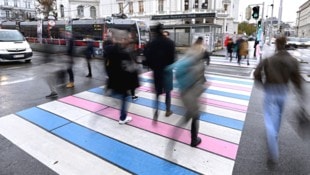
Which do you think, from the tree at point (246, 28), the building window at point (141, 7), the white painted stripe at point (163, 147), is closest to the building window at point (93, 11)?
the building window at point (141, 7)

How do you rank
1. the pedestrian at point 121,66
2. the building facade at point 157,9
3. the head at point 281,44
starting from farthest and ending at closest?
1. the building facade at point 157,9
2. the pedestrian at point 121,66
3. the head at point 281,44

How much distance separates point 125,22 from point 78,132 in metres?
Result: 14.4

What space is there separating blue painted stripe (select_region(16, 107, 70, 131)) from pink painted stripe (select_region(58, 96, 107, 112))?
81 centimetres

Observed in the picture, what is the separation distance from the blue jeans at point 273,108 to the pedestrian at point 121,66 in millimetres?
2268

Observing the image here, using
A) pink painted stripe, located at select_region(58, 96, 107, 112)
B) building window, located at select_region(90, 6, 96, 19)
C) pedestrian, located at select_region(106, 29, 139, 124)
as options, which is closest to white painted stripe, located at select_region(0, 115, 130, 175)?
pedestrian, located at select_region(106, 29, 139, 124)

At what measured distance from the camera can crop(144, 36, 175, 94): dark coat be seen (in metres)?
4.70

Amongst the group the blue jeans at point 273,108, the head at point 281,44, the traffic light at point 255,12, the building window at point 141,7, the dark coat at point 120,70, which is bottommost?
the blue jeans at point 273,108

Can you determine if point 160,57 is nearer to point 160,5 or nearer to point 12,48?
point 12,48

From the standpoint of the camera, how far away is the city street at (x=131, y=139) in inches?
141

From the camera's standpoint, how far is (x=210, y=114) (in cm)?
582

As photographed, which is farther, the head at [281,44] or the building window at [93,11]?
the building window at [93,11]

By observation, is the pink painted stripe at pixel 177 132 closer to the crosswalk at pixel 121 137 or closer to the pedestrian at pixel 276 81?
the crosswalk at pixel 121 137

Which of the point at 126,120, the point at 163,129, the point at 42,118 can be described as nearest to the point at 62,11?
the point at 42,118

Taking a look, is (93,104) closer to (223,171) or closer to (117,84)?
(117,84)
